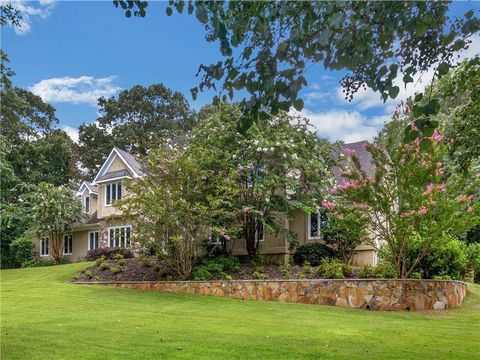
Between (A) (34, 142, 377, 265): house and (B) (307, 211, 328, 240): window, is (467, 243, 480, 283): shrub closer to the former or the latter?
(A) (34, 142, 377, 265): house

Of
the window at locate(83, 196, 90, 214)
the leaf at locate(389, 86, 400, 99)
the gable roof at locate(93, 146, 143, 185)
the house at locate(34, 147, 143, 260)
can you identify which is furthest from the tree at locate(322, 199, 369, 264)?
the window at locate(83, 196, 90, 214)

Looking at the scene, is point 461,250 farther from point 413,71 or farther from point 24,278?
Result: point 24,278

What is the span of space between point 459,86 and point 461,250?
8558 mm

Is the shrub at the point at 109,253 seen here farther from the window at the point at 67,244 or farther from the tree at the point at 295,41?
the tree at the point at 295,41

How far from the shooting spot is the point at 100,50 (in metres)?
8.96

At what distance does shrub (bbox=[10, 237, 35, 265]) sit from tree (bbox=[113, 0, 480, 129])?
28179 millimetres

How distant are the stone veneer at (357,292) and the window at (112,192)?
12.8 meters

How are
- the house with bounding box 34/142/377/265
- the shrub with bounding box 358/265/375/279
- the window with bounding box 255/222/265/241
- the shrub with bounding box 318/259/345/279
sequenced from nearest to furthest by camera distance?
1. the shrub with bounding box 358/265/375/279
2. the shrub with bounding box 318/259/345/279
3. the window with bounding box 255/222/265/241
4. the house with bounding box 34/142/377/265

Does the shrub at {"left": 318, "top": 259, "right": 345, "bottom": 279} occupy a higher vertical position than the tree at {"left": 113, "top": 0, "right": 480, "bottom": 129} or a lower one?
lower

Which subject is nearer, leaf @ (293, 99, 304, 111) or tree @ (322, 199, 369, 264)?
leaf @ (293, 99, 304, 111)

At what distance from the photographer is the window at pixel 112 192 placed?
25.8 metres

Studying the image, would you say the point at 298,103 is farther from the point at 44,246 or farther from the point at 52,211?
the point at 44,246

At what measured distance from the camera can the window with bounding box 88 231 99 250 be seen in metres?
28.1

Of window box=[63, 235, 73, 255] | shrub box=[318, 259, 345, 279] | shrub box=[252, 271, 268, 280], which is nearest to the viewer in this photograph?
shrub box=[318, 259, 345, 279]
